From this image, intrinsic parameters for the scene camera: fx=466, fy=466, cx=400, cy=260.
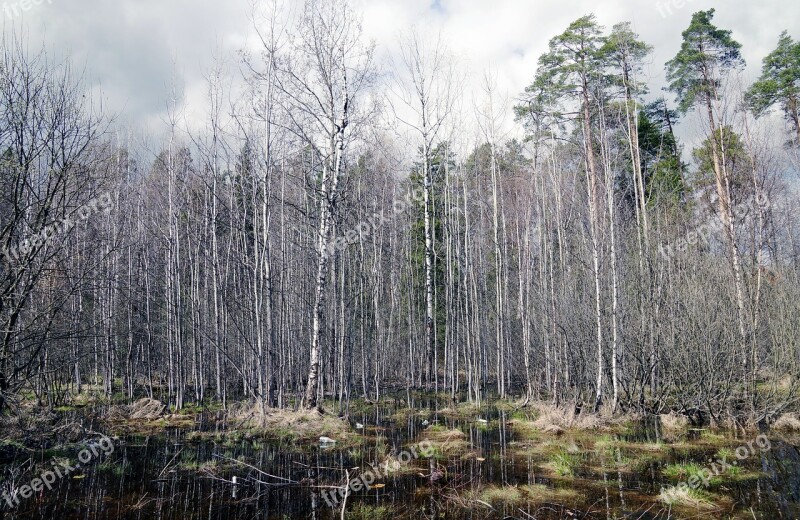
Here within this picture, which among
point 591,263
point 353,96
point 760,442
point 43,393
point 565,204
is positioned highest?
point 353,96

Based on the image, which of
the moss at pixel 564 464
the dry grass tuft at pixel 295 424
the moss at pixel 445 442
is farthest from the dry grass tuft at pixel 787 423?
the dry grass tuft at pixel 295 424

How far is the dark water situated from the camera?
4770mm

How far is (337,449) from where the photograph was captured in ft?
24.7

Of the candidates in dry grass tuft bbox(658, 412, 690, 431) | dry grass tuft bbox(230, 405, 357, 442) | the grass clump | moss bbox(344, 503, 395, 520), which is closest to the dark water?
moss bbox(344, 503, 395, 520)

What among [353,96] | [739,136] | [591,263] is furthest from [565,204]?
[353,96]

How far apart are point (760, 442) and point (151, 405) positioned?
38.0ft

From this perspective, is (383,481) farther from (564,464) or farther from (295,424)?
(295,424)

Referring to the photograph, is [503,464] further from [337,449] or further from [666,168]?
[666,168]

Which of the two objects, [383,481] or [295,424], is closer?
[383,481]

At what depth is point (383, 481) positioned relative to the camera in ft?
19.0

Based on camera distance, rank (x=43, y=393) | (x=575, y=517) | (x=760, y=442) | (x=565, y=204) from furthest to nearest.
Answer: (x=565, y=204) < (x=43, y=393) < (x=760, y=442) < (x=575, y=517)

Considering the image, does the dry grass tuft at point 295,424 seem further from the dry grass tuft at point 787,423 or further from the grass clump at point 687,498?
the dry grass tuft at point 787,423

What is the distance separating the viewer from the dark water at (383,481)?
188 inches

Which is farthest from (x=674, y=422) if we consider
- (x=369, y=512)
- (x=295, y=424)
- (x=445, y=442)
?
(x=295, y=424)
